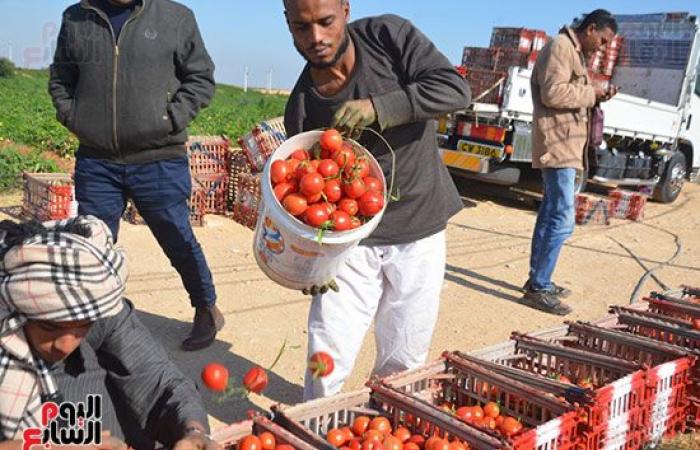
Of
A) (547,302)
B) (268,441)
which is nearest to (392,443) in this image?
(268,441)

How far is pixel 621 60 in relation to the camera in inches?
532

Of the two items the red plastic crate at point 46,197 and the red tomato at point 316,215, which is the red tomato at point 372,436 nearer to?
the red tomato at point 316,215

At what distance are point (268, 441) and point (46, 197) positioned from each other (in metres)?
5.24

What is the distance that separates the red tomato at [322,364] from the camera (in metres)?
3.01

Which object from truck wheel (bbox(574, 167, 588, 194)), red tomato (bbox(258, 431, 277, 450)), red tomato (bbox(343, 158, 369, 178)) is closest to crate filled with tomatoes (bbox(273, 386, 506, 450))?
red tomato (bbox(258, 431, 277, 450))

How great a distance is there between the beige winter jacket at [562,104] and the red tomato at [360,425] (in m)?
3.24

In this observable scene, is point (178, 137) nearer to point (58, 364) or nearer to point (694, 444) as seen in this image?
point (58, 364)

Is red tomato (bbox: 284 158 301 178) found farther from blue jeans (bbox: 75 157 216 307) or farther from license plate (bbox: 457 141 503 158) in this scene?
license plate (bbox: 457 141 503 158)

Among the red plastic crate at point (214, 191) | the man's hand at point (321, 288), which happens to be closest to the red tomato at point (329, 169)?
the man's hand at point (321, 288)

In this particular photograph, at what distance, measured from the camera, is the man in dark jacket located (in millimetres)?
3883

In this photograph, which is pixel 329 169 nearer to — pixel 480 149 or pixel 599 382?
pixel 599 382

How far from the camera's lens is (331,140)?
8.47 ft

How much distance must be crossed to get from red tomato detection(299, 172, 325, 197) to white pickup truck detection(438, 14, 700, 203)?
23.8ft

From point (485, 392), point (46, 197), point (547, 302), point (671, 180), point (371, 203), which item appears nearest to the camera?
point (371, 203)
